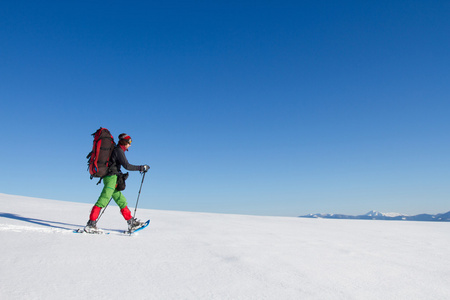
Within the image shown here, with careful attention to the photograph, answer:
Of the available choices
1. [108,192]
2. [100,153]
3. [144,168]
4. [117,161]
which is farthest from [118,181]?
[100,153]

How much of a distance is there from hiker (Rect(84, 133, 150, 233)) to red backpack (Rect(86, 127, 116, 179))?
100mm

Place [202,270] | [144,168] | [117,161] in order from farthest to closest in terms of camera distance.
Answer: [144,168] → [117,161] → [202,270]

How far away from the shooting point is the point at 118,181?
197 inches

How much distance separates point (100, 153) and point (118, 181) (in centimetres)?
67

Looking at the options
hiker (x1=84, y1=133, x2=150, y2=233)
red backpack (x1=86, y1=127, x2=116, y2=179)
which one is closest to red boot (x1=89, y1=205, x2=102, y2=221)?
Result: hiker (x1=84, y1=133, x2=150, y2=233)

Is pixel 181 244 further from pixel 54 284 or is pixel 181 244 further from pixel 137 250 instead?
pixel 54 284

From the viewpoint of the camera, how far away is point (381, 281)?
95.2 inches

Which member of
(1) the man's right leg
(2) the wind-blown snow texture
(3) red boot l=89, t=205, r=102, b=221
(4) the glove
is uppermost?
(4) the glove

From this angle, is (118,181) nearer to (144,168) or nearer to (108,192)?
(108,192)

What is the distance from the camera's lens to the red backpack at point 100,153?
4.68m

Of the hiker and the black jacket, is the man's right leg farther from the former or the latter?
the black jacket

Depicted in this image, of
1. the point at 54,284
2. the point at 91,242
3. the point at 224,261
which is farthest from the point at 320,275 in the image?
the point at 91,242

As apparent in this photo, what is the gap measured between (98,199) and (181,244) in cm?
216

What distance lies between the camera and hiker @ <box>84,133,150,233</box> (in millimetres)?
4730
